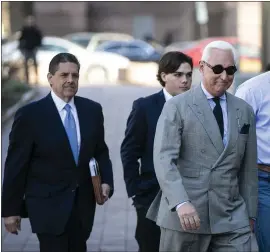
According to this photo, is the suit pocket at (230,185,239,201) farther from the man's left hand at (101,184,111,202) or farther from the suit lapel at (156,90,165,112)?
the suit lapel at (156,90,165,112)

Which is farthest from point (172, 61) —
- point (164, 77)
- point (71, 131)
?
point (71, 131)

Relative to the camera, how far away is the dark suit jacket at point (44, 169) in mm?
5535

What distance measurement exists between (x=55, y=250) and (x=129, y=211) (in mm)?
4172

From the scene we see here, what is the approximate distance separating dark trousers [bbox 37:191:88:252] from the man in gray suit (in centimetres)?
96

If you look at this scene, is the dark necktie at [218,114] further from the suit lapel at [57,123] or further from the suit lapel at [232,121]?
the suit lapel at [57,123]

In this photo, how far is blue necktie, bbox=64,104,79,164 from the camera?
5.58 m

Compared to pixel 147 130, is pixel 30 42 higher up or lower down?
lower down

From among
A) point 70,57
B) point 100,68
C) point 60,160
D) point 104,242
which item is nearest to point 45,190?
point 60,160

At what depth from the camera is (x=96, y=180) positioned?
5625mm

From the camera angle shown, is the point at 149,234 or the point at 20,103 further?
the point at 20,103

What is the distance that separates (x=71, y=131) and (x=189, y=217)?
1.40 meters

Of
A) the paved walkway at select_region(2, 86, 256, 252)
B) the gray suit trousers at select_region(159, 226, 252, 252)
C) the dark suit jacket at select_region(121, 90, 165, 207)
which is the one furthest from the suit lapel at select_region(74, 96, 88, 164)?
the paved walkway at select_region(2, 86, 256, 252)

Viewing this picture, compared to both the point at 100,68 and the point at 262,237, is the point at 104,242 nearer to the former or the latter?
the point at 262,237

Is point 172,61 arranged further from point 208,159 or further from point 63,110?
point 208,159
